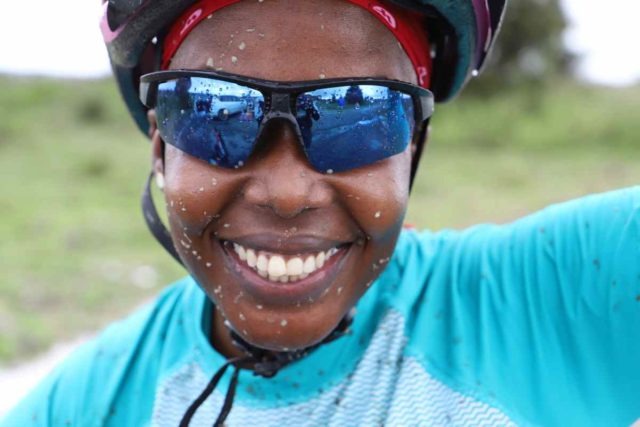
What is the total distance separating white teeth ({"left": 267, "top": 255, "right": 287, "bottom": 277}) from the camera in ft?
5.54

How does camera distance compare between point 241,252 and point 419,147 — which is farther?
point 419,147

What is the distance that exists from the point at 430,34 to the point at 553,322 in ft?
2.73

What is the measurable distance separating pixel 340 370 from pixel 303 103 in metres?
0.66

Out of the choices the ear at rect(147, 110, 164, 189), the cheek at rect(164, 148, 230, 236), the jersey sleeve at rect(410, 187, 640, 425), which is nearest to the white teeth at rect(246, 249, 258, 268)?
the cheek at rect(164, 148, 230, 236)

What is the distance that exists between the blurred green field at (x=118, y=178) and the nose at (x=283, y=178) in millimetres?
4473

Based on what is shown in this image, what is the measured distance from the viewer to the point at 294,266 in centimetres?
170

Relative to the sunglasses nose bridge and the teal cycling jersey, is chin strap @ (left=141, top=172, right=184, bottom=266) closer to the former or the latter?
the teal cycling jersey

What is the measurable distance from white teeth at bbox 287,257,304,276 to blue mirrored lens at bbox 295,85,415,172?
0.21 meters

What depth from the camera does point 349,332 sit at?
1.91m

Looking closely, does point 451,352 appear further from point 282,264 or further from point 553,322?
point 282,264

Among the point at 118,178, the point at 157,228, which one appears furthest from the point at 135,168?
the point at 157,228

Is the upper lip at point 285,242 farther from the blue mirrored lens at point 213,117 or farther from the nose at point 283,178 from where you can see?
the blue mirrored lens at point 213,117

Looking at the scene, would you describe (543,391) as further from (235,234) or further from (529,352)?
(235,234)

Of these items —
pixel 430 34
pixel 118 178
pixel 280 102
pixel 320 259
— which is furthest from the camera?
pixel 118 178
